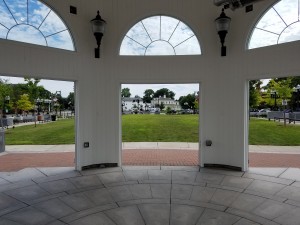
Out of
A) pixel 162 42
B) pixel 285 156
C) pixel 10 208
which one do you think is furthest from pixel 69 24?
pixel 285 156

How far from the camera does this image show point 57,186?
186 inches

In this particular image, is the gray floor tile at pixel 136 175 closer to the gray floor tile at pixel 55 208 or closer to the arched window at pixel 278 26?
the gray floor tile at pixel 55 208

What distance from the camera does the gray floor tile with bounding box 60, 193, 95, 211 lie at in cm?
378

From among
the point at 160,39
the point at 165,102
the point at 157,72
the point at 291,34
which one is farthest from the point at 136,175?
the point at 165,102

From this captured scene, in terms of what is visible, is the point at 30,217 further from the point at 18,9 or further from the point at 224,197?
the point at 18,9

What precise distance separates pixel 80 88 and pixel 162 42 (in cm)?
227

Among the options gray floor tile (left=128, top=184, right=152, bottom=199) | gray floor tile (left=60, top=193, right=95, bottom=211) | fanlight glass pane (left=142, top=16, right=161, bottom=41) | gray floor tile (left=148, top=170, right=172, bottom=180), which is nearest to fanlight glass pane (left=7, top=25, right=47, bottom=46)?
fanlight glass pane (left=142, top=16, right=161, bottom=41)

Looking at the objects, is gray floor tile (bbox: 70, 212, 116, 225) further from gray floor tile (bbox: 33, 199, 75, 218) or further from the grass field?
the grass field

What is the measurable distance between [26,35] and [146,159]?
440 cm

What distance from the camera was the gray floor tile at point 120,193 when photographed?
4.11 metres

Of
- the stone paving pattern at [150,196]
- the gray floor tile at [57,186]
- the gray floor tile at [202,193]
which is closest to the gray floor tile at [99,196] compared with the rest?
the stone paving pattern at [150,196]

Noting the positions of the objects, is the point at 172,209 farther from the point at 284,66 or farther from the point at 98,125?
the point at 284,66

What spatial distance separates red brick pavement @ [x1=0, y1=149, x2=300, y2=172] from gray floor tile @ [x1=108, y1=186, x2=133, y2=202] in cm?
207

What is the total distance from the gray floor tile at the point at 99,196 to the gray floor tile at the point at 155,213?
601mm
